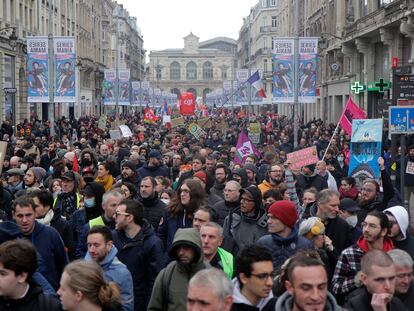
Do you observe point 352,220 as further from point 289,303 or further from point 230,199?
point 289,303

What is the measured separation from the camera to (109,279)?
5.46 m

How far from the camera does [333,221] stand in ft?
24.3

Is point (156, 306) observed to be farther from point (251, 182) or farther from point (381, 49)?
point (381, 49)

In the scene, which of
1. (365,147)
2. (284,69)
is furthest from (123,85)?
(365,147)

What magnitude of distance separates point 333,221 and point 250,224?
2.69ft

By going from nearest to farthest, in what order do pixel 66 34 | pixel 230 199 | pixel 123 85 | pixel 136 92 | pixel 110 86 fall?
pixel 230 199 → pixel 110 86 → pixel 123 85 → pixel 136 92 → pixel 66 34

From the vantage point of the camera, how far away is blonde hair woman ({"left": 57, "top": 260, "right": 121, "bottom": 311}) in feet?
14.4

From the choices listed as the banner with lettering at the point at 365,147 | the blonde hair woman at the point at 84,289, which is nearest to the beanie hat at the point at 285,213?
the blonde hair woman at the point at 84,289

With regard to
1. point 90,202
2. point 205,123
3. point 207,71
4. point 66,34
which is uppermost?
point 207,71

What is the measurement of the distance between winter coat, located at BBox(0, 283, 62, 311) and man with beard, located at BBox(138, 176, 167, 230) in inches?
162

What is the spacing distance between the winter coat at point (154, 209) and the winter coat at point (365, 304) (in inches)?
168

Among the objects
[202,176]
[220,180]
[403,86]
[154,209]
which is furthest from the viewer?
[403,86]

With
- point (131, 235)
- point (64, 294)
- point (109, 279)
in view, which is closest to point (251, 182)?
point (131, 235)

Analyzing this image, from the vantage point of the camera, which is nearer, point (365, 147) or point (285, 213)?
point (285, 213)
